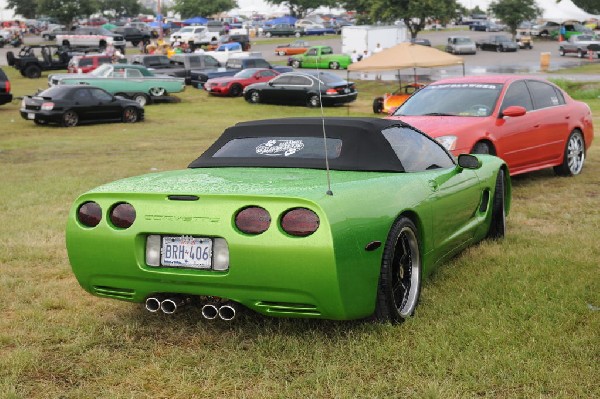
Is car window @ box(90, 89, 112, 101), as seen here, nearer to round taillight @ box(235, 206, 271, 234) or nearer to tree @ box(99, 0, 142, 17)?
round taillight @ box(235, 206, 271, 234)

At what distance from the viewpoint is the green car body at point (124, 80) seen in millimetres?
28844

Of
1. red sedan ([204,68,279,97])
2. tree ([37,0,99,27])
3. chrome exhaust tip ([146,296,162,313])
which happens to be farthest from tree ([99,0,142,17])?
chrome exhaust tip ([146,296,162,313])

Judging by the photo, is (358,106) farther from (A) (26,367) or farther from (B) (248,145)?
(A) (26,367)

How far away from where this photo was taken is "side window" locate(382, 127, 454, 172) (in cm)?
595

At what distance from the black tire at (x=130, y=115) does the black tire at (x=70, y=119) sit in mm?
1522

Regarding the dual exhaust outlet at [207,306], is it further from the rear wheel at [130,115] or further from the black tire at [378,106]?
the black tire at [378,106]

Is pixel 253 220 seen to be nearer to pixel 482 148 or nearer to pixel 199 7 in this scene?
pixel 482 148

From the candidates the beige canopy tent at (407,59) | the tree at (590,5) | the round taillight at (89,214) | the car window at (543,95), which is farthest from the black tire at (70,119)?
the tree at (590,5)

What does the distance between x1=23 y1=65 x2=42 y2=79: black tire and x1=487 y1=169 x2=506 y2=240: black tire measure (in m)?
39.5

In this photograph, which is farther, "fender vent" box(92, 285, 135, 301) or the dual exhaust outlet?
"fender vent" box(92, 285, 135, 301)

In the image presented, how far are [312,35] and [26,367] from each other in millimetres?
93041

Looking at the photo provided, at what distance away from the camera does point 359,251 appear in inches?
184

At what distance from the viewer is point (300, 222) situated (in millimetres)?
4570

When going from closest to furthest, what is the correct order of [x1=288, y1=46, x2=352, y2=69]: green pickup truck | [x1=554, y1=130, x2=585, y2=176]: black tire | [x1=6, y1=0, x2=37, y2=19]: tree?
[x1=554, y1=130, x2=585, y2=176]: black tire → [x1=288, y1=46, x2=352, y2=69]: green pickup truck → [x1=6, y1=0, x2=37, y2=19]: tree
